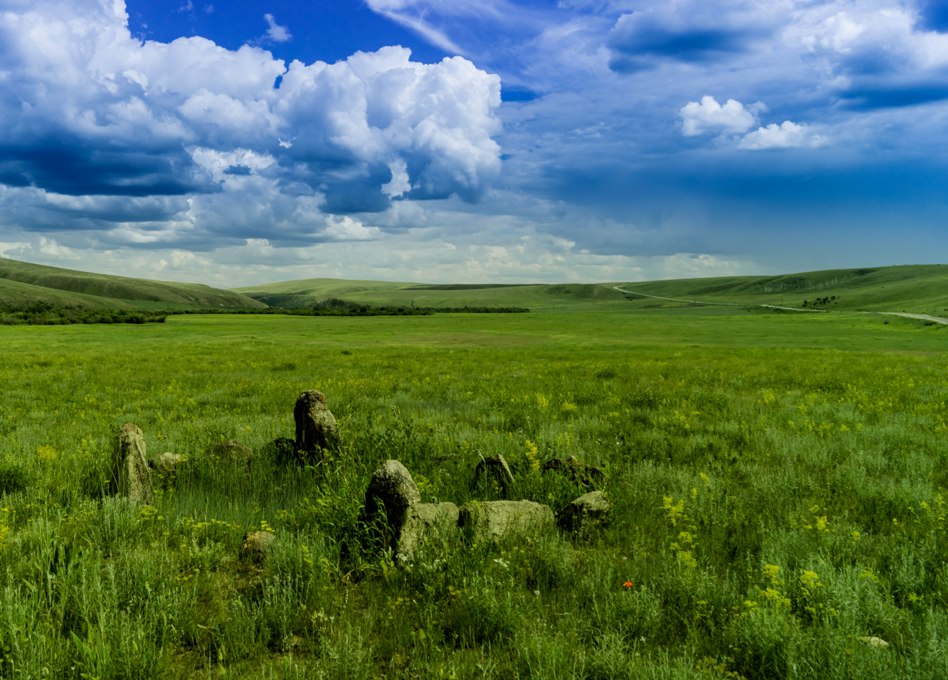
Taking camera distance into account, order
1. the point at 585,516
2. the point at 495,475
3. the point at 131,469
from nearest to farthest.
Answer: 1. the point at 585,516
2. the point at 131,469
3. the point at 495,475

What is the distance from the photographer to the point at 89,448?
31.3ft

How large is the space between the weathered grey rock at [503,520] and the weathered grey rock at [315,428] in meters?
3.71

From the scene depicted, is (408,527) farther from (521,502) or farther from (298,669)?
(298,669)

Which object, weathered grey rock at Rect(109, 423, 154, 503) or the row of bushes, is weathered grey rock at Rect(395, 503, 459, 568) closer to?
weathered grey rock at Rect(109, 423, 154, 503)

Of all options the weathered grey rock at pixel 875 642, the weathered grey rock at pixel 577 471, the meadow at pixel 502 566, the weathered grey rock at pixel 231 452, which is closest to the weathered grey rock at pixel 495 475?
the meadow at pixel 502 566


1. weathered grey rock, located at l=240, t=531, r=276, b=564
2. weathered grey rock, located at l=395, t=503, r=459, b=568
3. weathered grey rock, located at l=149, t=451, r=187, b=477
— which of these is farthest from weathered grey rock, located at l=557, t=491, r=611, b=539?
weathered grey rock, located at l=149, t=451, r=187, b=477

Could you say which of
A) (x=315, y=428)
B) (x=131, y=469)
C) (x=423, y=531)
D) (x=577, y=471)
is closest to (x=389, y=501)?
(x=423, y=531)

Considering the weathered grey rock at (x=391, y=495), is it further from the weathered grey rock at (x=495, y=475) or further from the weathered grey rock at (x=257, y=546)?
the weathered grey rock at (x=495, y=475)

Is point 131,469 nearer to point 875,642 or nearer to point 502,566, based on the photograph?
point 502,566

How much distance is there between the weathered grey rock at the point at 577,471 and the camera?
26.8 ft

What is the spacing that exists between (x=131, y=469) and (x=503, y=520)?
502 cm

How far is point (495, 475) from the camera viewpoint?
8133mm

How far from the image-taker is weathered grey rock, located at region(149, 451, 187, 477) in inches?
337

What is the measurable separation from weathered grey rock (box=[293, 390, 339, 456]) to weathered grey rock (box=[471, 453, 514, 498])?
8.52 ft
